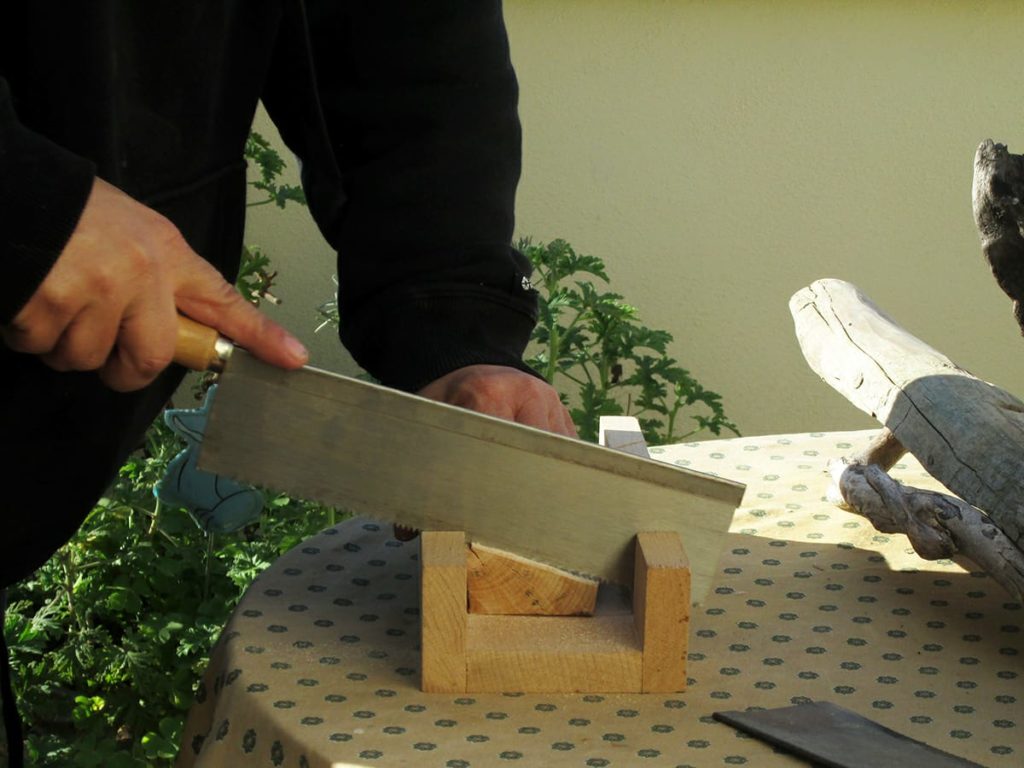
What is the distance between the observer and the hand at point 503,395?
6.54 ft

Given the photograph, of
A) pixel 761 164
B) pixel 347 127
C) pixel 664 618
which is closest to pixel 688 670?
pixel 664 618

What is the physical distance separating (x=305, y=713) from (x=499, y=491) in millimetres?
377

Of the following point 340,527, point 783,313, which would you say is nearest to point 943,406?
point 340,527

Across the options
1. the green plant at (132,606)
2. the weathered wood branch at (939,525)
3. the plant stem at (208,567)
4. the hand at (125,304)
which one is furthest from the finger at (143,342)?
the plant stem at (208,567)

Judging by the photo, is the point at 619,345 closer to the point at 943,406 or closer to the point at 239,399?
the point at 943,406

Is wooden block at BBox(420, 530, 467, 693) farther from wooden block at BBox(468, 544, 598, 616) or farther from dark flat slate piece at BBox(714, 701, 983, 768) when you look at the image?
dark flat slate piece at BBox(714, 701, 983, 768)

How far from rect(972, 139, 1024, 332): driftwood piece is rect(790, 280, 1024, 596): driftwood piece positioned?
0.16 m

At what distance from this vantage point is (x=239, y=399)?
175 centimetres

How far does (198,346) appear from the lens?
5.49 feet

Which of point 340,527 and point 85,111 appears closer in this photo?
point 85,111

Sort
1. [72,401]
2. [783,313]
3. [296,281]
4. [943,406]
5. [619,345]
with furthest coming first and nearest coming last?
[783,313] → [296,281] → [619,345] → [943,406] → [72,401]

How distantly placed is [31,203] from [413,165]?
854mm

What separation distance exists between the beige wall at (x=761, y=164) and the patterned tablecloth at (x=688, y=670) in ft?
10.5

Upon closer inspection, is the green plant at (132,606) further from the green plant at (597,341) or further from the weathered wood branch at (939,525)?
the weathered wood branch at (939,525)
